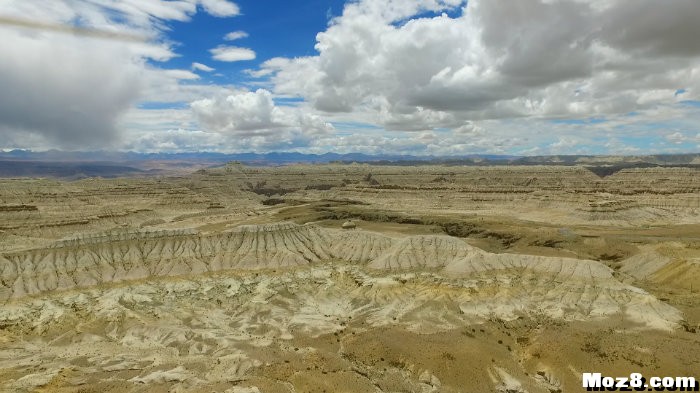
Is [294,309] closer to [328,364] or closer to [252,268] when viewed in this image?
[252,268]

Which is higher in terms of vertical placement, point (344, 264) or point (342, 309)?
point (344, 264)

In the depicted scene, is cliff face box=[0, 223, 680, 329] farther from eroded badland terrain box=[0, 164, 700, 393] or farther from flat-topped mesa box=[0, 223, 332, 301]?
eroded badland terrain box=[0, 164, 700, 393]

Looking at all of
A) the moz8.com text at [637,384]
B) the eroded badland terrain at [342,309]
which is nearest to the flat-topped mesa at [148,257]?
the eroded badland terrain at [342,309]

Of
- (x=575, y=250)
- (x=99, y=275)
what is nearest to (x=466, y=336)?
(x=575, y=250)

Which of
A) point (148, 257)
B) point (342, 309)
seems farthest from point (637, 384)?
point (148, 257)

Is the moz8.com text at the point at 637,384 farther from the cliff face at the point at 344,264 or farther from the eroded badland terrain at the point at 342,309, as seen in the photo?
the cliff face at the point at 344,264

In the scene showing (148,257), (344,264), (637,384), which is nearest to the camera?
(637,384)

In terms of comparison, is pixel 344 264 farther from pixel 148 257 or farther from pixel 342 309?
pixel 148 257
